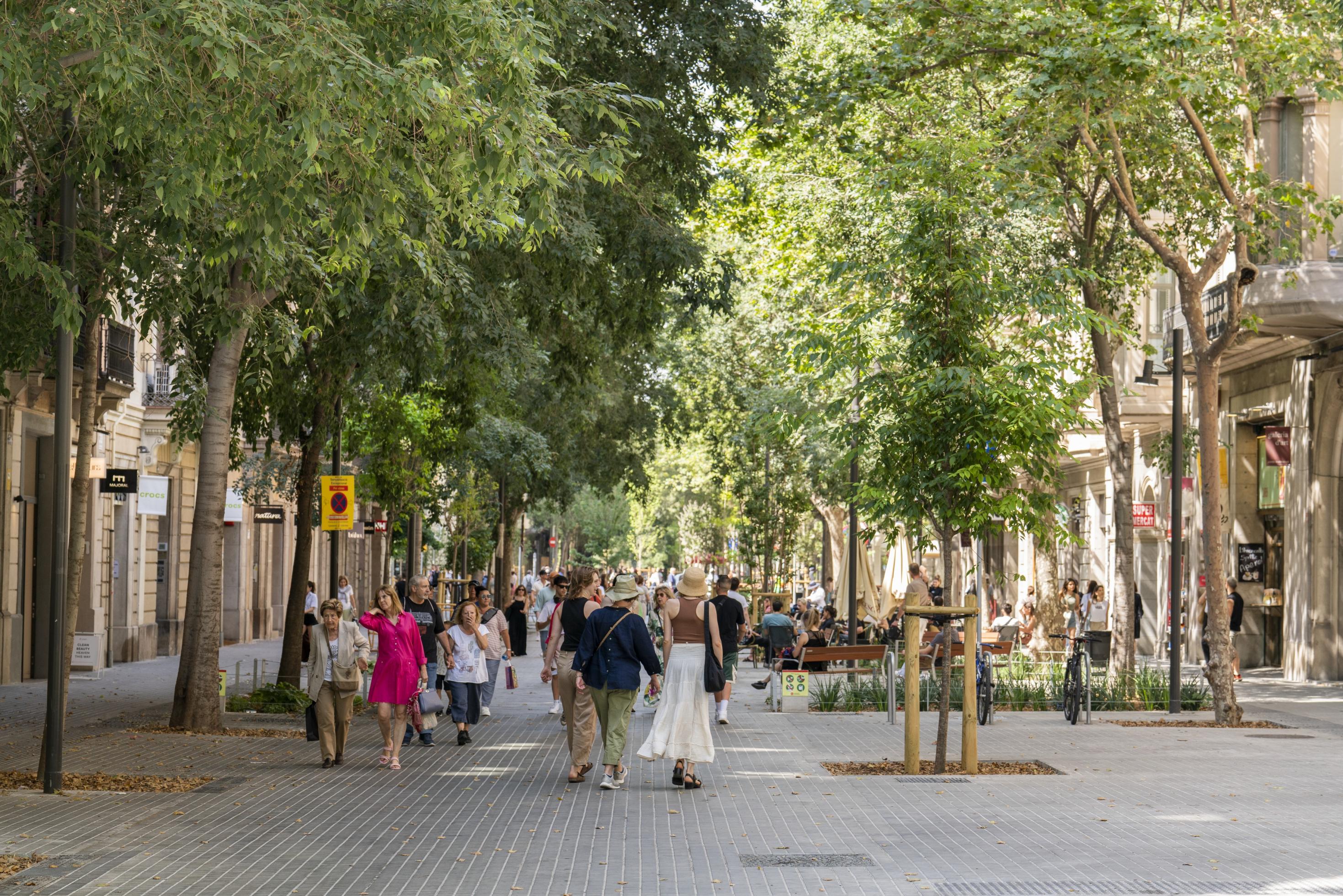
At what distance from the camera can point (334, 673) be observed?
14.4 m

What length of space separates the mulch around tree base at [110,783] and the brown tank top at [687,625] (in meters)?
3.98

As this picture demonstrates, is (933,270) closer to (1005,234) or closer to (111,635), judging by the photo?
(1005,234)

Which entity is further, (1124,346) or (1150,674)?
(1124,346)

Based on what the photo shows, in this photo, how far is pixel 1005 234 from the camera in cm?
2388

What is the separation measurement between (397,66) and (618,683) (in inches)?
217

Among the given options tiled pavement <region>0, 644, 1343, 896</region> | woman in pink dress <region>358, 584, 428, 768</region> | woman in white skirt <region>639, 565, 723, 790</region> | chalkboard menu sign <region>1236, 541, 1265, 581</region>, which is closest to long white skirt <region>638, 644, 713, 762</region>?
woman in white skirt <region>639, 565, 723, 790</region>

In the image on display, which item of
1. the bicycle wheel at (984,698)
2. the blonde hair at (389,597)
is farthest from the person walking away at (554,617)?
the bicycle wheel at (984,698)

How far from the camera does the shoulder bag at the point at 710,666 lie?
523 inches

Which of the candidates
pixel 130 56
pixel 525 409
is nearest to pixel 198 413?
pixel 130 56

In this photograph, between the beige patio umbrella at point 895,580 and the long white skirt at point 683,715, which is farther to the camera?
the beige patio umbrella at point 895,580

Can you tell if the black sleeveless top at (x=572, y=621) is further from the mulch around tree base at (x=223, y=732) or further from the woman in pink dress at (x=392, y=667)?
the mulch around tree base at (x=223, y=732)

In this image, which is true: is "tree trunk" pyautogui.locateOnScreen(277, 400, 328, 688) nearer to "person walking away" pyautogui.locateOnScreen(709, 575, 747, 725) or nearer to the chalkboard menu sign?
"person walking away" pyautogui.locateOnScreen(709, 575, 747, 725)

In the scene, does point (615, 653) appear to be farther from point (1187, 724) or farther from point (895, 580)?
point (895, 580)

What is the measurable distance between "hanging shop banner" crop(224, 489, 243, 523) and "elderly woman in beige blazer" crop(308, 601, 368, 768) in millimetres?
23242
